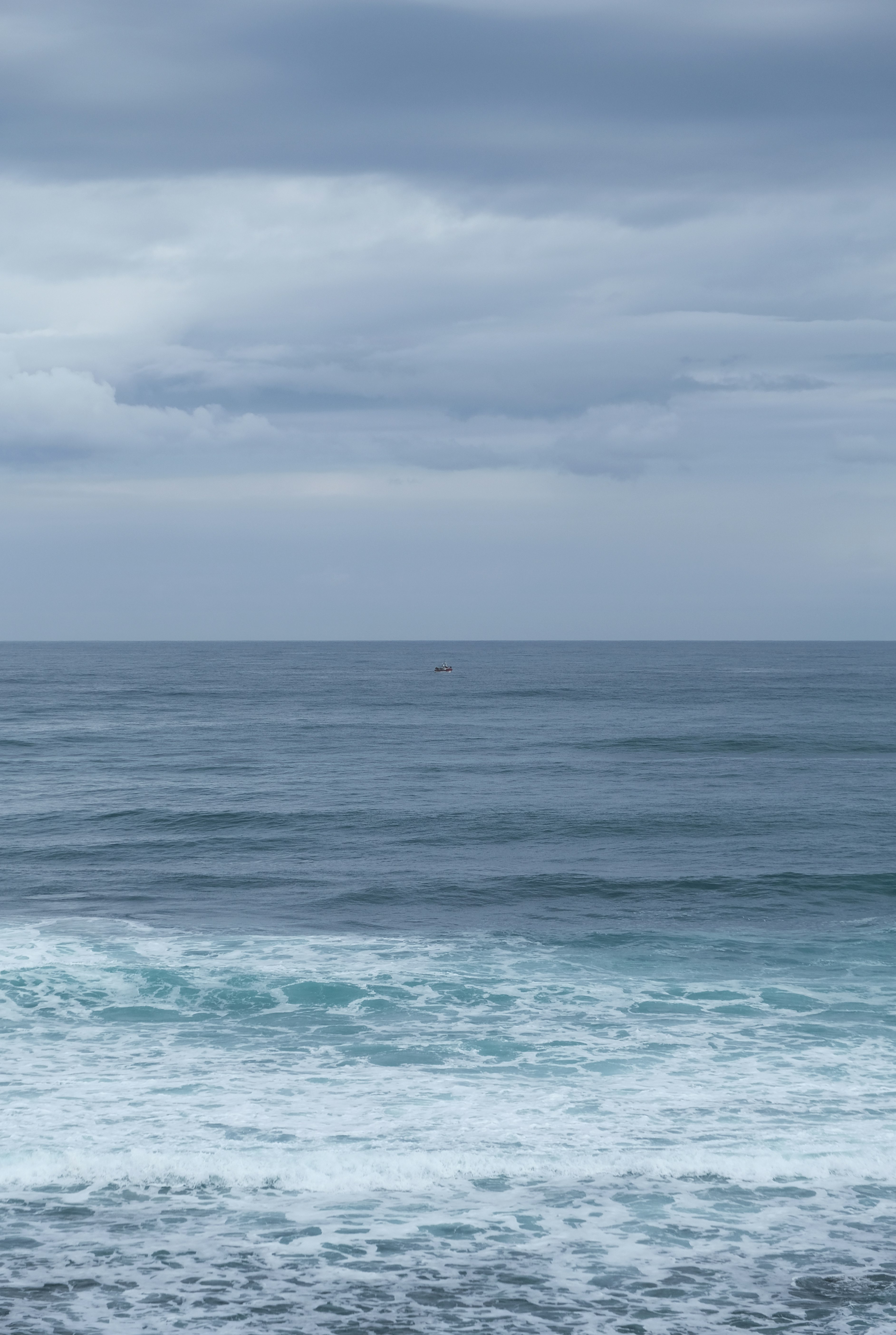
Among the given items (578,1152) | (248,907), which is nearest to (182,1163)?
(578,1152)

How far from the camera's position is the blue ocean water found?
12.4m

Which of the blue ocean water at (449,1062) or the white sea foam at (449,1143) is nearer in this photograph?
the white sea foam at (449,1143)

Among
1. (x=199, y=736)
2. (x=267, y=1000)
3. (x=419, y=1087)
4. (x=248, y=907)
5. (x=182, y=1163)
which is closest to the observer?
(x=182, y=1163)

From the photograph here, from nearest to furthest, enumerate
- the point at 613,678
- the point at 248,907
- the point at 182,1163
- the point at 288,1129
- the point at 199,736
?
the point at 182,1163
the point at 288,1129
the point at 248,907
the point at 199,736
the point at 613,678

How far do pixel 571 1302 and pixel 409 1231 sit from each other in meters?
2.41

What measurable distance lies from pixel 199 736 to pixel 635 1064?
186 ft

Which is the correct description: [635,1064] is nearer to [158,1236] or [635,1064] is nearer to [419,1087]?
[419,1087]

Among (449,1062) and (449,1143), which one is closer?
(449,1143)

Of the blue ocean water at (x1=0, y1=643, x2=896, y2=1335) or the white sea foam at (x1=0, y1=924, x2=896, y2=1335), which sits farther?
the blue ocean water at (x1=0, y1=643, x2=896, y2=1335)

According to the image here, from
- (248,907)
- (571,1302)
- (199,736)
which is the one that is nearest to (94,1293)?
(571,1302)

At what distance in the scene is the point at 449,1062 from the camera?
746 inches

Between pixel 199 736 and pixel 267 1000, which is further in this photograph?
pixel 199 736

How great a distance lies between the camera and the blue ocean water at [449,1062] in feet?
40.6

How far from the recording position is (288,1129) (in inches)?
634
